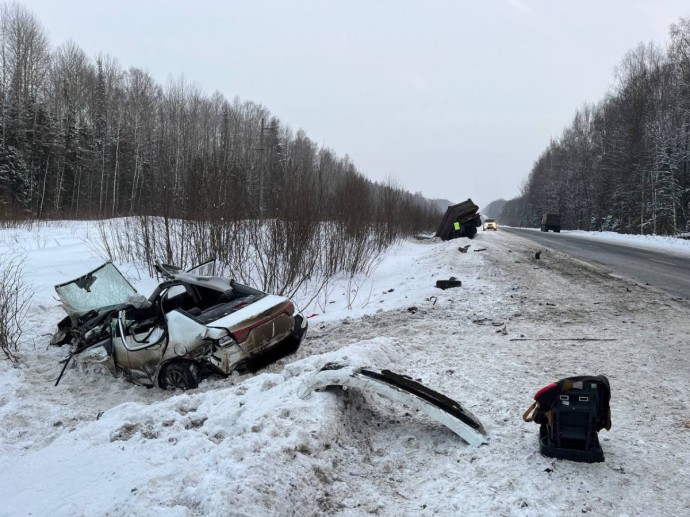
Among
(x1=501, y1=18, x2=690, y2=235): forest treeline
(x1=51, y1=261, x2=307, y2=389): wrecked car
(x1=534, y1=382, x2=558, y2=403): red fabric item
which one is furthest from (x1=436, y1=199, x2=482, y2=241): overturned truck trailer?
(x1=534, y1=382, x2=558, y2=403): red fabric item

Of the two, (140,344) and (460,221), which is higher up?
(460,221)

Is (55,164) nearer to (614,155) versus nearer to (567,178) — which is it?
(614,155)

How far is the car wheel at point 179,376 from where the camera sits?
187 inches

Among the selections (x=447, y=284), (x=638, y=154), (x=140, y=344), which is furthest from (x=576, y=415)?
(x=638, y=154)

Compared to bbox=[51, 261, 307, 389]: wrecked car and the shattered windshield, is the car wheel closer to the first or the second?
bbox=[51, 261, 307, 389]: wrecked car

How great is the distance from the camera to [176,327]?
15.6 ft

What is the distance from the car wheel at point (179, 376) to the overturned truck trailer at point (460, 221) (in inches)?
850

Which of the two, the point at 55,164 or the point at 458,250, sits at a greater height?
the point at 55,164

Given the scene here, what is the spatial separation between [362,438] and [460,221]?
22.8 metres

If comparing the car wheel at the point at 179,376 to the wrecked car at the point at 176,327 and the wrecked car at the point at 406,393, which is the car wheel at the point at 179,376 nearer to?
the wrecked car at the point at 176,327

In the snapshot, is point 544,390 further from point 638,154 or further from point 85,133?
point 85,133

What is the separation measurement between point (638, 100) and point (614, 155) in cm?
661

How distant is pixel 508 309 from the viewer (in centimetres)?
744

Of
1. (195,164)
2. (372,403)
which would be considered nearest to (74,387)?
(372,403)
